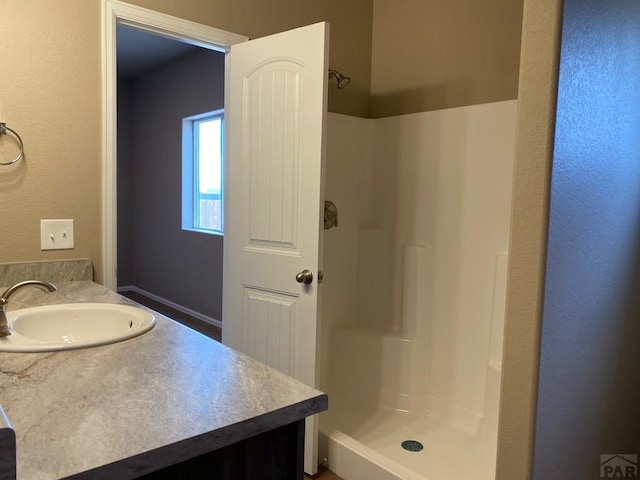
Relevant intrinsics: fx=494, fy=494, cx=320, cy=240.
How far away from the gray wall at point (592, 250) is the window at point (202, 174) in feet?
11.6

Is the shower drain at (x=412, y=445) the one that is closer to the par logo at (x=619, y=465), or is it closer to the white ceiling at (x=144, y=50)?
the par logo at (x=619, y=465)

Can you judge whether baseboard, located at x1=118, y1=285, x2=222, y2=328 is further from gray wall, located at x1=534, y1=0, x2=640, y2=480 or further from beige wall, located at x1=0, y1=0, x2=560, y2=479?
gray wall, located at x1=534, y1=0, x2=640, y2=480

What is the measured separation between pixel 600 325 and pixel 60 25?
7.25 ft

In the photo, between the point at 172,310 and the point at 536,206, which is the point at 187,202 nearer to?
the point at 172,310

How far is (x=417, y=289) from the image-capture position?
9.02ft

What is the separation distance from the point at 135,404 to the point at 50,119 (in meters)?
1.43

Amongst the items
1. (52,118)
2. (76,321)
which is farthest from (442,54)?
(76,321)

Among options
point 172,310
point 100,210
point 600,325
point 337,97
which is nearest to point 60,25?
point 100,210

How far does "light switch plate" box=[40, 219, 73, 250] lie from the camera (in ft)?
6.24

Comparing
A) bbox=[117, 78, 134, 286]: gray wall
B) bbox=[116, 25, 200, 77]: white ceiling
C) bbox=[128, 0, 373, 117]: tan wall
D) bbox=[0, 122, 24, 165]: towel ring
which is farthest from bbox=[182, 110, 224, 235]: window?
bbox=[0, 122, 24, 165]: towel ring

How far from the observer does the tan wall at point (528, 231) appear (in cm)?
133

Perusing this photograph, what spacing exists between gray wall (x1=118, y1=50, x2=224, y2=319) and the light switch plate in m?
2.51

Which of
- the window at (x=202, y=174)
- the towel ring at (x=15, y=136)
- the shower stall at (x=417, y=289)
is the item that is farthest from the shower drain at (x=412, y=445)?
the window at (x=202, y=174)

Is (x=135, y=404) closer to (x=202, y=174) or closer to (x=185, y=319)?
(x=185, y=319)
